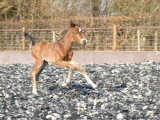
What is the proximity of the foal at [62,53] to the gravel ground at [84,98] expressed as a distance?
519 millimetres

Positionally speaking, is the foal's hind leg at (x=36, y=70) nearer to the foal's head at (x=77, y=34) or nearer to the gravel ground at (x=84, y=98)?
the gravel ground at (x=84, y=98)

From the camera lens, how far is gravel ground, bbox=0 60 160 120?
297 inches

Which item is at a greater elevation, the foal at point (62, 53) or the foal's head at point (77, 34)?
the foal's head at point (77, 34)

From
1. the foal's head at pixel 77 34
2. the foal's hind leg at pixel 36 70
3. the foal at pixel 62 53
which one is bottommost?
the foal's hind leg at pixel 36 70

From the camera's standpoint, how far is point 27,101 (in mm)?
8914

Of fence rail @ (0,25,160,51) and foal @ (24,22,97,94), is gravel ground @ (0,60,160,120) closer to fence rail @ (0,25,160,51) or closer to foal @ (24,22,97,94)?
foal @ (24,22,97,94)

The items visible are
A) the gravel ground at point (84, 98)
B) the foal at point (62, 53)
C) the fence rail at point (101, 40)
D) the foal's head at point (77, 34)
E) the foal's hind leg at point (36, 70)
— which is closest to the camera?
the gravel ground at point (84, 98)

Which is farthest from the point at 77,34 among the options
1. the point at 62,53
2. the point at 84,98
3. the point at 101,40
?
the point at 101,40

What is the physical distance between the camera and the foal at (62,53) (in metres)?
9.32

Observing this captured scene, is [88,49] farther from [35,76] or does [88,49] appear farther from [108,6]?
[35,76]

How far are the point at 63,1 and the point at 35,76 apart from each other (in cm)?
1632

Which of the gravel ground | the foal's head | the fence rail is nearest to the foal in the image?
the foal's head

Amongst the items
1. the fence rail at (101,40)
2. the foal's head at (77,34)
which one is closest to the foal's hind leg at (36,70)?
the foal's head at (77,34)

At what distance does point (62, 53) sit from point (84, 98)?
129cm
